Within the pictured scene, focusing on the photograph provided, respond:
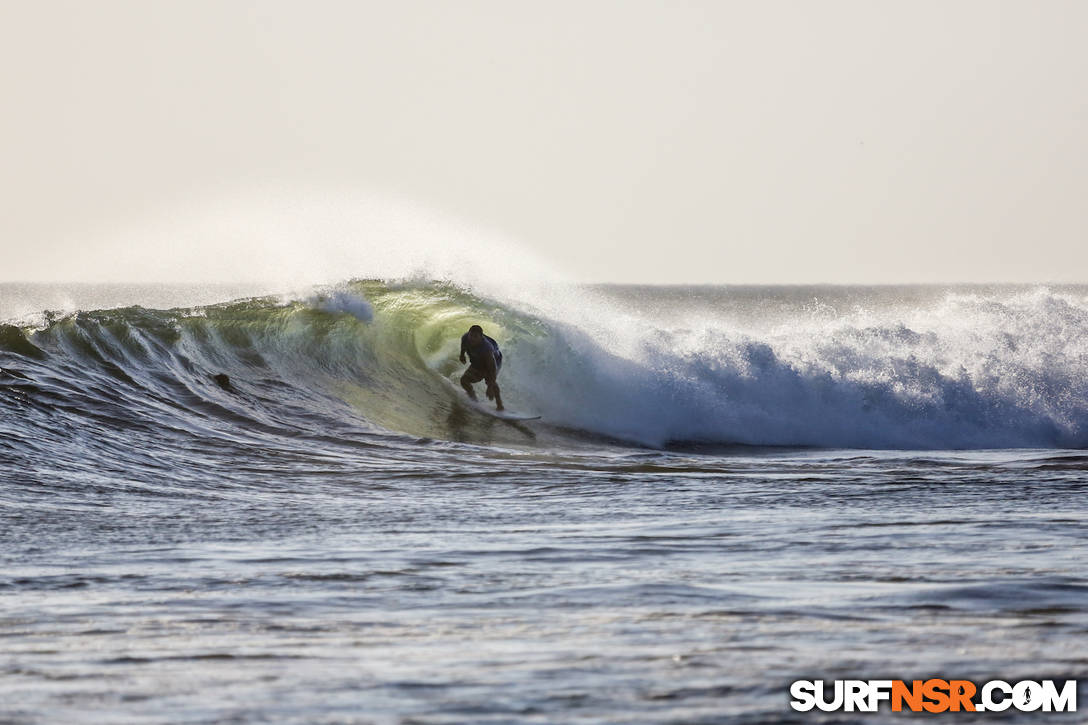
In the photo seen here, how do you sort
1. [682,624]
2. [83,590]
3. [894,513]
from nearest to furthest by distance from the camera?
[682,624] → [83,590] → [894,513]

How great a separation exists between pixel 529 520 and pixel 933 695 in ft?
13.3

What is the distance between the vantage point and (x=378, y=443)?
13.2 meters

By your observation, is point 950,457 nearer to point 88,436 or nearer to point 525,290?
point 88,436

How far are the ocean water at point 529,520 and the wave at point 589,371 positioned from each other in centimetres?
6

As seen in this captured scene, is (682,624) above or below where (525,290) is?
below

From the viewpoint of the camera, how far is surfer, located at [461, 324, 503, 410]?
55.4 ft

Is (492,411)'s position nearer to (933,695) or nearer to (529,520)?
(529,520)

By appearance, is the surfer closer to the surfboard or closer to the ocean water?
the surfboard

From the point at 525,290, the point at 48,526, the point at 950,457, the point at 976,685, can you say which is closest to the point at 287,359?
the point at 525,290

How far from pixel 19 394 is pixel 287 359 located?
17.9ft

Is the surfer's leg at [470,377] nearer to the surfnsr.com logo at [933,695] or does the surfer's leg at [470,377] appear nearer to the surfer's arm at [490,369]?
the surfer's arm at [490,369]

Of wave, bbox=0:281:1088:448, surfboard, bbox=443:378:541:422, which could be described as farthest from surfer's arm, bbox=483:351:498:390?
wave, bbox=0:281:1088:448

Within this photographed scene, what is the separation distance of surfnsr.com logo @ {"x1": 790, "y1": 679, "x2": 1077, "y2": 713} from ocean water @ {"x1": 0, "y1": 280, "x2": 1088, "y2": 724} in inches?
3.1

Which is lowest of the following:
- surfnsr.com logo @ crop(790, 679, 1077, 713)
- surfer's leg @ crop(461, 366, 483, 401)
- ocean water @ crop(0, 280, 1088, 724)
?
surfnsr.com logo @ crop(790, 679, 1077, 713)
